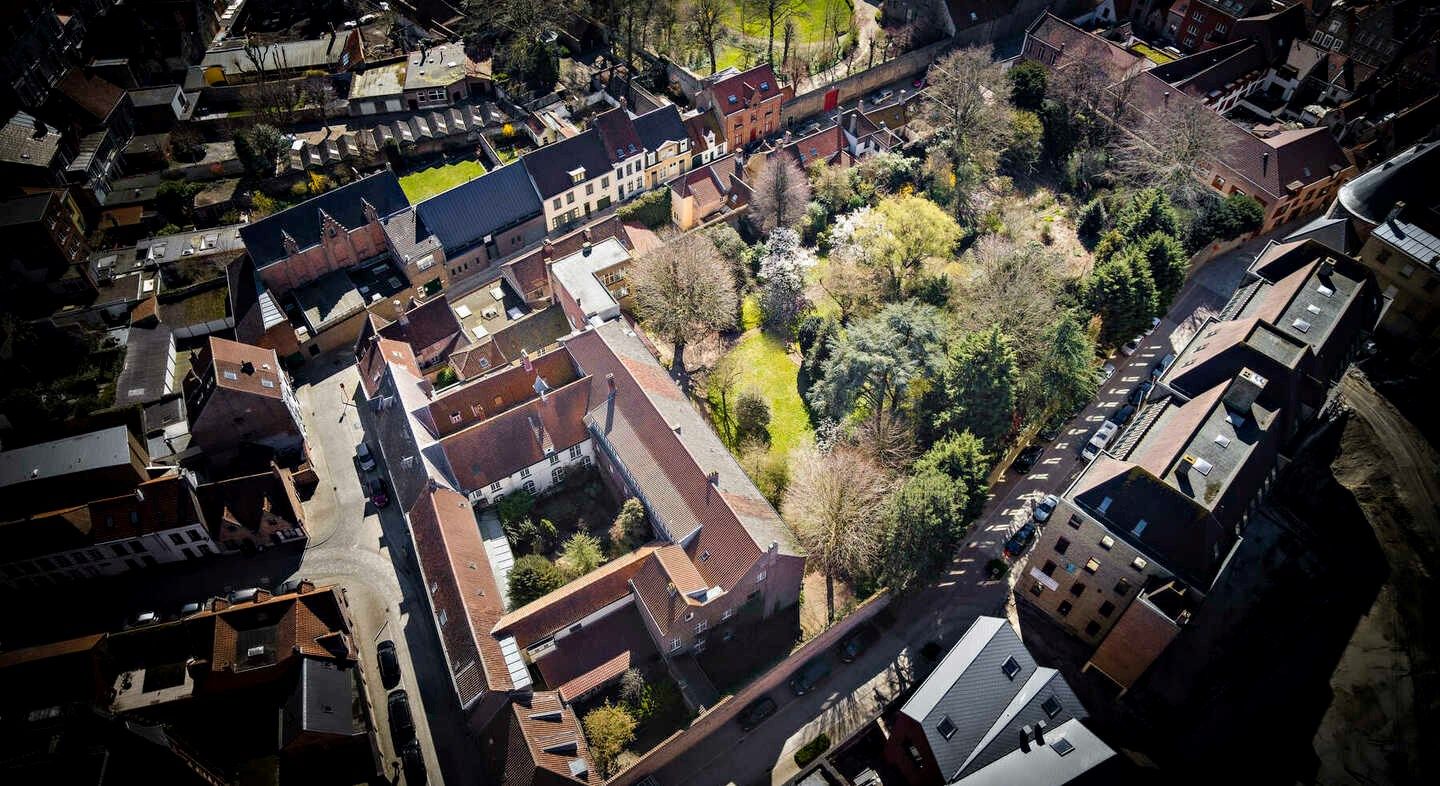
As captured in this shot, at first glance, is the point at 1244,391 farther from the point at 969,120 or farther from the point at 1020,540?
the point at 969,120

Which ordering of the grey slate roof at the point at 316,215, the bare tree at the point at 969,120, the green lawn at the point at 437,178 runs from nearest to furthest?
the grey slate roof at the point at 316,215 → the bare tree at the point at 969,120 → the green lawn at the point at 437,178

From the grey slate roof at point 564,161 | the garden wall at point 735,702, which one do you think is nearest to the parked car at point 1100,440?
the garden wall at point 735,702

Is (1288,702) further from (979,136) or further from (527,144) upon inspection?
(527,144)

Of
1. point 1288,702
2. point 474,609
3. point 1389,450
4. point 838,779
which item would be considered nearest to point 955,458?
point 838,779

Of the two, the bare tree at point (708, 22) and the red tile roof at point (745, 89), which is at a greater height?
the bare tree at point (708, 22)

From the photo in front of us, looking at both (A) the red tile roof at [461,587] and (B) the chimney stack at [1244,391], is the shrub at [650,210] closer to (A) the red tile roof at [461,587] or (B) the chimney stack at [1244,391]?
(A) the red tile roof at [461,587]

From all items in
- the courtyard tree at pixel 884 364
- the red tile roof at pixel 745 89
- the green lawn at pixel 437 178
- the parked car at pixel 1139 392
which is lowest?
the parked car at pixel 1139 392

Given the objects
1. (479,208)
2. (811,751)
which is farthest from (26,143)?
(811,751)
